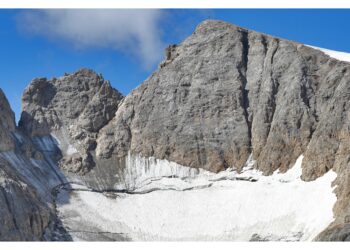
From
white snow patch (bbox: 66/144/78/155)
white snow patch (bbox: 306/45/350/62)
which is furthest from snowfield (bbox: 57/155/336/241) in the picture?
white snow patch (bbox: 306/45/350/62)

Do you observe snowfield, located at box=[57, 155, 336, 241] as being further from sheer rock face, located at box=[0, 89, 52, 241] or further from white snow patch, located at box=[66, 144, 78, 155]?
white snow patch, located at box=[66, 144, 78, 155]

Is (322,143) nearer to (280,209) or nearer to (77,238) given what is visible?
(280,209)

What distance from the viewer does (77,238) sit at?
7519cm

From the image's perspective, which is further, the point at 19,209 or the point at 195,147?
the point at 195,147

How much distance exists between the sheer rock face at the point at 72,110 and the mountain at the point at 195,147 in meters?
0.21

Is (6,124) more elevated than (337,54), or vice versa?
(337,54)

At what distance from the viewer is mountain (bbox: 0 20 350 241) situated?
76812mm

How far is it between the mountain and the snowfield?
206 mm

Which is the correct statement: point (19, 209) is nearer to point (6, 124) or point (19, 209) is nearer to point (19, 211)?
point (19, 211)

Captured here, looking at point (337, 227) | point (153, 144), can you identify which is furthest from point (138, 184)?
point (337, 227)

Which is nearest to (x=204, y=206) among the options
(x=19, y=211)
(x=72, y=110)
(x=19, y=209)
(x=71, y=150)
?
(x=71, y=150)

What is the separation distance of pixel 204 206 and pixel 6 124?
1220 inches

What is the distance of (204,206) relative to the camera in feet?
276

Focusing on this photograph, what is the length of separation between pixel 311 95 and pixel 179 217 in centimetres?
2679
